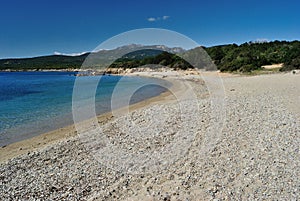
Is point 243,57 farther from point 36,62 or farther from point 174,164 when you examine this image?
point 36,62

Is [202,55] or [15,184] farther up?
[202,55]

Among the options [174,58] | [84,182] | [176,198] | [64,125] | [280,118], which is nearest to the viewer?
[176,198]

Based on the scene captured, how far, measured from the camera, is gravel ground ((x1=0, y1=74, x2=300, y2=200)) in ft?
16.7

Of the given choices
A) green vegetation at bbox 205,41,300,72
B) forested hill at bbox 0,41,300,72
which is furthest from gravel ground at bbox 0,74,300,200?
green vegetation at bbox 205,41,300,72

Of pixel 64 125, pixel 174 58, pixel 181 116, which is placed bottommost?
pixel 64 125

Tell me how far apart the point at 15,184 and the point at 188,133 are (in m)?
5.53

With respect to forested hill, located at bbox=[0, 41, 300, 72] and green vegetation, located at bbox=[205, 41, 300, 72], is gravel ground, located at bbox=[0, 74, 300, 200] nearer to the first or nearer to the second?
forested hill, located at bbox=[0, 41, 300, 72]

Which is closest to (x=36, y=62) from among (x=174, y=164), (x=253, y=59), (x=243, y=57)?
(x=243, y=57)

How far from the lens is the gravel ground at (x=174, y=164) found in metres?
5.09

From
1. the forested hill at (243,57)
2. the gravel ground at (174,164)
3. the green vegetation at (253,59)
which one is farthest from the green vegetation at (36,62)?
the gravel ground at (174,164)

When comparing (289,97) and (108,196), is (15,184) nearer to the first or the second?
(108,196)

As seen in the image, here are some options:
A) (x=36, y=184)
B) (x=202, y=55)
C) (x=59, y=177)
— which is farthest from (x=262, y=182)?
(x=202, y=55)

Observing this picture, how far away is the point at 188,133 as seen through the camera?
348 inches

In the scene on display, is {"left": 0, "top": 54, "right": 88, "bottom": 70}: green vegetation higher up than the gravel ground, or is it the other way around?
{"left": 0, "top": 54, "right": 88, "bottom": 70}: green vegetation
